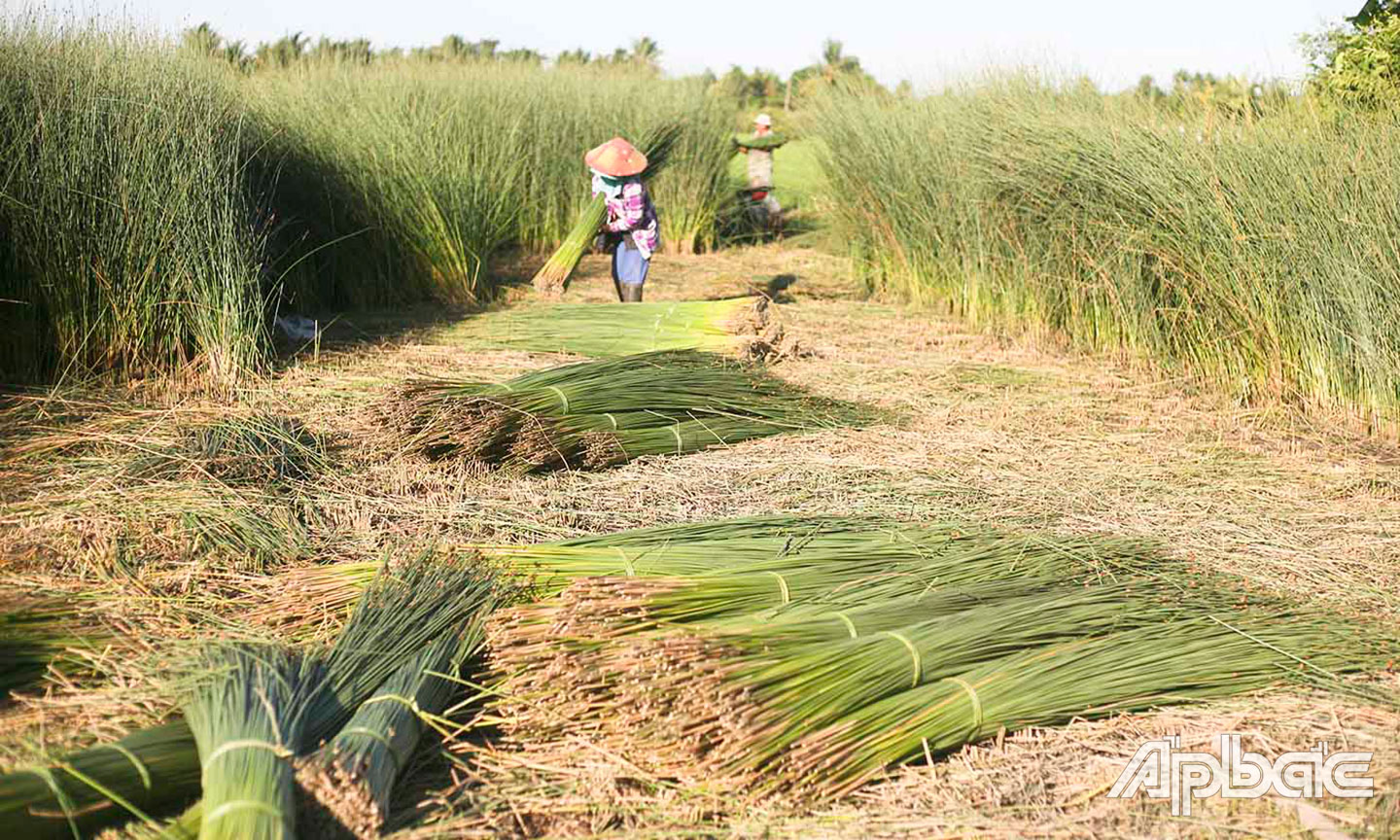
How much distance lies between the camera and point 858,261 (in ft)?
30.2

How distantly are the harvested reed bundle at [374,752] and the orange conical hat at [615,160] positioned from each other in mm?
5369

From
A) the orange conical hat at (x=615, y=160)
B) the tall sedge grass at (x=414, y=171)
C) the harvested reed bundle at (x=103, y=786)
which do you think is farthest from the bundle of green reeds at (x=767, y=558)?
the orange conical hat at (x=615, y=160)

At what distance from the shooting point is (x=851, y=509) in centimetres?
363

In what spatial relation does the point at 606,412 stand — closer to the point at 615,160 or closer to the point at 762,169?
the point at 615,160

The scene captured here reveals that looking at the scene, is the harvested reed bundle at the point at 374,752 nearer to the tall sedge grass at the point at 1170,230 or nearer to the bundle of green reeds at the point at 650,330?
the bundle of green reeds at the point at 650,330

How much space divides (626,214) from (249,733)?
5.75 meters

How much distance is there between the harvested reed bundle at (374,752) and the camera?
1.94m

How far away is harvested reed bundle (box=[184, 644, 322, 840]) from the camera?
181 centimetres

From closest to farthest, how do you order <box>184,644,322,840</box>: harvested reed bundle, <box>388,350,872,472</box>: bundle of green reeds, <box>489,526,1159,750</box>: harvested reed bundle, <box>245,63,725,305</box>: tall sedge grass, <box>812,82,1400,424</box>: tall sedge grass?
<box>184,644,322,840</box>: harvested reed bundle → <box>489,526,1159,750</box>: harvested reed bundle → <box>388,350,872,472</box>: bundle of green reeds → <box>812,82,1400,424</box>: tall sedge grass → <box>245,63,725,305</box>: tall sedge grass

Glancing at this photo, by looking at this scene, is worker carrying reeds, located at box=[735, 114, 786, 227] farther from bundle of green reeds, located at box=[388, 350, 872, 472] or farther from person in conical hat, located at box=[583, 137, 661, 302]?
bundle of green reeds, located at box=[388, 350, 872, 472]

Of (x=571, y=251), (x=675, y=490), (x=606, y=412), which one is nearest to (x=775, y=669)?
(x=675, y=490)

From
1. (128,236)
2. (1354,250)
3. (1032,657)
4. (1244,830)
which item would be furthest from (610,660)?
(1354,250)

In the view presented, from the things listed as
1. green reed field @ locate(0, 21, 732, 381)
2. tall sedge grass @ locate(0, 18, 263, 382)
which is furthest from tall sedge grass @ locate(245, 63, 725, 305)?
tall sedge grass @ locate(0, 18, 263, 382)

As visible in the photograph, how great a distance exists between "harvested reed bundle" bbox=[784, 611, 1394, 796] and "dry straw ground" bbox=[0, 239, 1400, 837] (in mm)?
52
